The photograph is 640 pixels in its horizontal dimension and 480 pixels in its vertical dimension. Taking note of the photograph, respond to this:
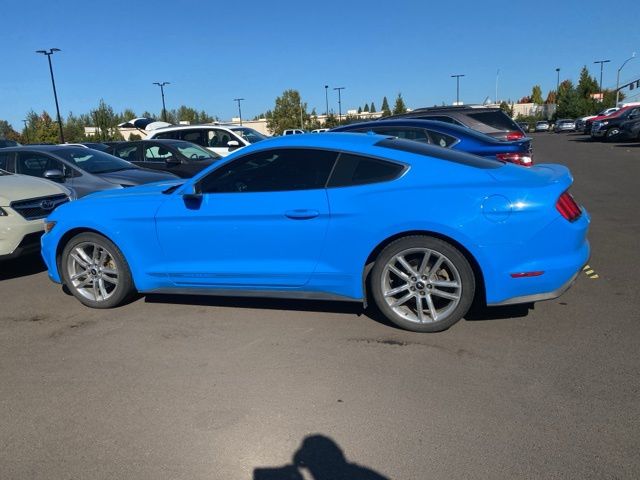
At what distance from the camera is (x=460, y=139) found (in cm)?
793

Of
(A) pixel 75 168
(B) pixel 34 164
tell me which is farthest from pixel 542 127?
(B) pixel 34 164

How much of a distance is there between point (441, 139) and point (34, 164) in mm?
6528

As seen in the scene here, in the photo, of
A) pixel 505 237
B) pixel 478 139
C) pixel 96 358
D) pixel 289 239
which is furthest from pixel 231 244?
pixel 478 139

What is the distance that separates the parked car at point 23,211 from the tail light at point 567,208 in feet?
18.4

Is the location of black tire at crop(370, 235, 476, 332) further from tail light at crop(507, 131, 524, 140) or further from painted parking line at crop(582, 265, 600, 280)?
tail light at crop(507, 131, 524, 140)

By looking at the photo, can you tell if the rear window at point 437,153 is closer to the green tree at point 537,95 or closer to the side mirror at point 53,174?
the side mirror at point 53,174

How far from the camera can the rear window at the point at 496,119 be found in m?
10.1

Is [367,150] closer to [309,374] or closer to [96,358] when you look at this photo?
[309,374]

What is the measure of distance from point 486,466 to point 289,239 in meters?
2.22

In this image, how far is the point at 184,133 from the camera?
47.0 feet

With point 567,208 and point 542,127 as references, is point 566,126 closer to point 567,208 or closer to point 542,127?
point 542,127

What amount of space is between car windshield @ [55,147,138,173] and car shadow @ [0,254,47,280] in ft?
6.17

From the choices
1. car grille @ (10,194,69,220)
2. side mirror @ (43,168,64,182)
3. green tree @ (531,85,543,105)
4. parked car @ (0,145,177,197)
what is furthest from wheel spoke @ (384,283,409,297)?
green tree @ (531,85,543,105)

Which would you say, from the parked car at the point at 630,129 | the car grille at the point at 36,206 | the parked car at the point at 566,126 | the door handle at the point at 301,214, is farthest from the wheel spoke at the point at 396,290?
the parked car at the point at 566,126
